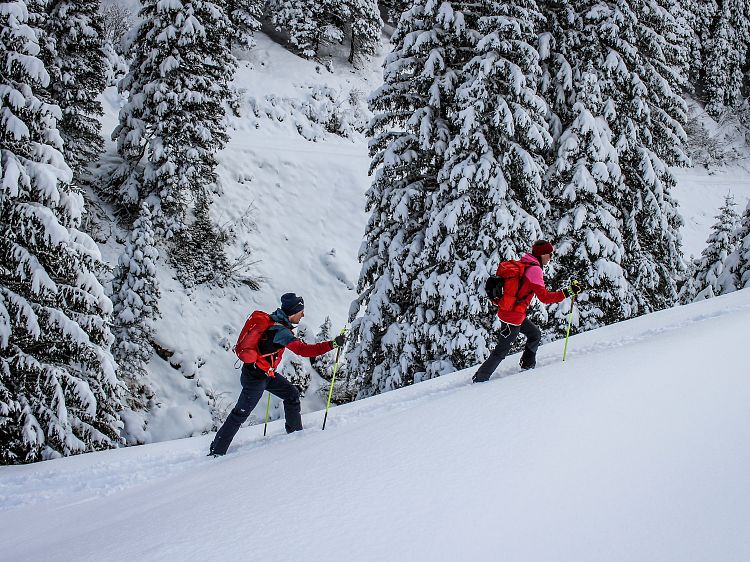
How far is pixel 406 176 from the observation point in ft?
43.7

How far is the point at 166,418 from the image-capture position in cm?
1631

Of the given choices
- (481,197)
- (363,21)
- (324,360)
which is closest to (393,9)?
(363,21)

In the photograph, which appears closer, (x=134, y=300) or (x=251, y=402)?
(x=251, y=402)

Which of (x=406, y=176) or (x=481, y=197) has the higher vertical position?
(x=481, y=197)

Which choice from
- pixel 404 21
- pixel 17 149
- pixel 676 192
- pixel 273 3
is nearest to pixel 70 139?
pixel 17 149

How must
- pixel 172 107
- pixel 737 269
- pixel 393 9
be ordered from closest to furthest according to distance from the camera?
A: pixel 737 269, pixel 172 107, pixel 393 9

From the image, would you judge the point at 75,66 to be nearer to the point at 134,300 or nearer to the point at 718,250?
the point at 134,300

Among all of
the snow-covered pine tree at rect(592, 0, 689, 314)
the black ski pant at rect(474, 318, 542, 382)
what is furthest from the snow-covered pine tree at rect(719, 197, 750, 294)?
the black ski pant at rect(474, 318, 542, 382)

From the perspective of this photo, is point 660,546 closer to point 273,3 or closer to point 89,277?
point 89,277

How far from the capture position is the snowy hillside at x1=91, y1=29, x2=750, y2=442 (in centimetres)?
1767

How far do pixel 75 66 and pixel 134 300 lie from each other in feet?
29.5

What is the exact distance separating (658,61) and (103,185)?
1964cm

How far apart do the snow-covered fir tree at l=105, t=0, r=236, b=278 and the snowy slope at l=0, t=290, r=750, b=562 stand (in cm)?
1328

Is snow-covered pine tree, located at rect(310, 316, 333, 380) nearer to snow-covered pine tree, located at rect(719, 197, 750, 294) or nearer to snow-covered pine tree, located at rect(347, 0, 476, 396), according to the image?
snow-covered pine tree, located at rect(347, 0, 476, 396)
